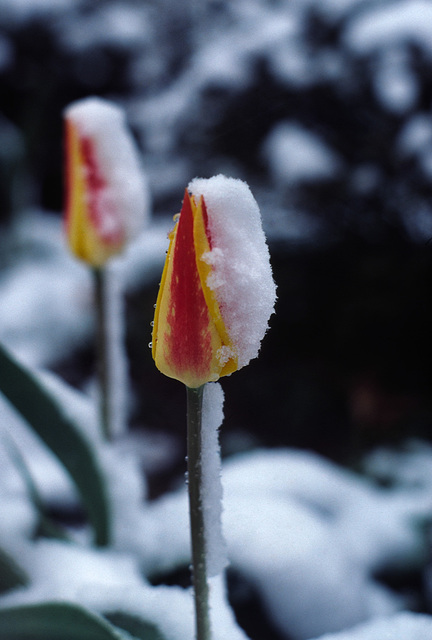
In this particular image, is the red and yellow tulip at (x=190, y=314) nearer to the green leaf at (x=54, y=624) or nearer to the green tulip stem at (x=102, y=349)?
the green leaf at (x=54, y=624)

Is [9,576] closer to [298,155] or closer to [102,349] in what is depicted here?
[102,349]

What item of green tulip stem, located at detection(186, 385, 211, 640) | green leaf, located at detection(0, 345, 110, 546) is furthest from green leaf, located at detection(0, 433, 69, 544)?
green tulip stem, located at detection(186, 385, 211, 640)

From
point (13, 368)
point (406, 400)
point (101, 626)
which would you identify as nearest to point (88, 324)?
point (406, 400)

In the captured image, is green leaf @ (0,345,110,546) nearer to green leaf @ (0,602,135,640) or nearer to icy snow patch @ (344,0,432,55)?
green leaf @ (0,602,135,640)

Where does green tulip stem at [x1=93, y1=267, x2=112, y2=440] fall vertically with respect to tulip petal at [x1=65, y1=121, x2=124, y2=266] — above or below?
below

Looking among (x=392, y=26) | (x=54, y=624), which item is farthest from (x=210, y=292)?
(x=392, y=26)

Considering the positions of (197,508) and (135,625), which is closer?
(197,508)

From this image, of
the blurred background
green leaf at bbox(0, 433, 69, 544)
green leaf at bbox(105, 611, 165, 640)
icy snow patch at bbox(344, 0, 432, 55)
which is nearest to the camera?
green leaf at bbox(105, 611, 165, 640)
